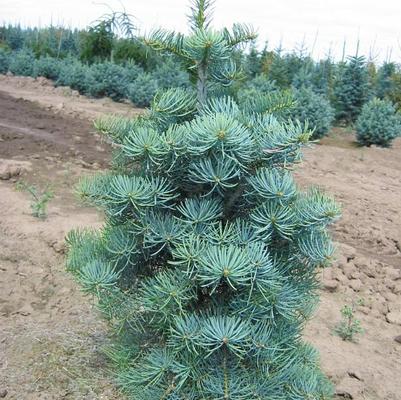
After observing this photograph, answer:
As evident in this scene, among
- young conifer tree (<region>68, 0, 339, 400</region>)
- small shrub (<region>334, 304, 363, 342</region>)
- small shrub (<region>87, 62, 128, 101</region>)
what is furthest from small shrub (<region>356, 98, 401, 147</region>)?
young conifer tree (<region>68, 0, 339, 400</region>)

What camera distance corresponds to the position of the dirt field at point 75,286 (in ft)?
9.77

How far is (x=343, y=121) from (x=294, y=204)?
15.3 m

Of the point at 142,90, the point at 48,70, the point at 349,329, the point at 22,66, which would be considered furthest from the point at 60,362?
the point at 22,66

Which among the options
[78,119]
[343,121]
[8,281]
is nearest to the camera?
[8,281]

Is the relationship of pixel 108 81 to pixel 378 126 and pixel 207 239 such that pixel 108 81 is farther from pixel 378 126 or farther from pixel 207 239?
pixel 207 239

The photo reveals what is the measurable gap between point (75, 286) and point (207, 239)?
216cm

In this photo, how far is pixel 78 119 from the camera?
11.0 metres

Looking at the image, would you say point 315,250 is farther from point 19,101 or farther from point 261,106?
point 19,101

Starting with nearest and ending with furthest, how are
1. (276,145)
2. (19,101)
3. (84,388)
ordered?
1. (276,145)
2. (84,388)
3. (19,101)

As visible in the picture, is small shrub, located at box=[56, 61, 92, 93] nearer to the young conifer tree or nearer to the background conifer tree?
the background conifer tree

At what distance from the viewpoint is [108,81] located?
16.6m

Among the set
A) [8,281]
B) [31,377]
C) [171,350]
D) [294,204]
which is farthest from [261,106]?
[8,281]

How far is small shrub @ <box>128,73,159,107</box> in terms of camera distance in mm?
15336

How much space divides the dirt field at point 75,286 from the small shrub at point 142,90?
20.3ft
